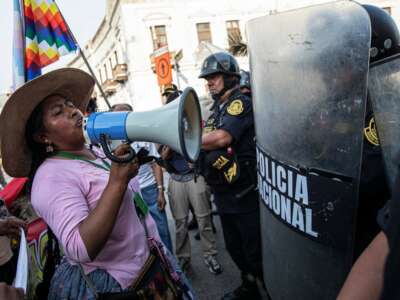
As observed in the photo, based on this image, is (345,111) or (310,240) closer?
(345,111)

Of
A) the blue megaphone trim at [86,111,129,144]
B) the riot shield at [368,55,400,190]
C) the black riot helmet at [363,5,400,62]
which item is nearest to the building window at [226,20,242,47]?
the blue megaphone trim at [86,111,129,144]

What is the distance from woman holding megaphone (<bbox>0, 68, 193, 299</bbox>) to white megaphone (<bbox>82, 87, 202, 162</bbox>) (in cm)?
6

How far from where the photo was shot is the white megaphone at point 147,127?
4.02 feet

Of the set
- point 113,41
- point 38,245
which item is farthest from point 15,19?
point 113,41

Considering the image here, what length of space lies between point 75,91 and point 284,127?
46.0 inches

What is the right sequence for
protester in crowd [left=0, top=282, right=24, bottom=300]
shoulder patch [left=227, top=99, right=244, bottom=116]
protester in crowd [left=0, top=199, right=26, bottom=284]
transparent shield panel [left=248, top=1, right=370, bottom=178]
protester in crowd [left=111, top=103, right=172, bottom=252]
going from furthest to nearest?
protester in crowd [left=111, top=103, right=172, bottom=252] → shoulder patch [left=227, top=99, right=244, bottom=116] → protester in crowd [left=0, top=199, right=26, bottom=284] → protester in crowd [left=0, top=282, right=24, bottom=300] → transparent shield panel [left=248, top=1, right=370, bottom=178]

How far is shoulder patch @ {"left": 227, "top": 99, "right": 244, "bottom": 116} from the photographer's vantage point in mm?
2311

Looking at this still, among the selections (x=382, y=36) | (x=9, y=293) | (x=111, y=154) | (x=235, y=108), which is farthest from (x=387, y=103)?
(x=235, y=108)

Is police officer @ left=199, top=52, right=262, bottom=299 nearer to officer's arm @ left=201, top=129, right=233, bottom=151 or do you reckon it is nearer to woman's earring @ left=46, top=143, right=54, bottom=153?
officer's arm @ left=201, top=129, right=233, bottom=151

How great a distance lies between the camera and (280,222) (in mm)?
1017

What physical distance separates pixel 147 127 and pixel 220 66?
1653 millimetres

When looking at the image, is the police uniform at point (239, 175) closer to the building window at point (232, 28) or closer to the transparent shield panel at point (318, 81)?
the transparent shield panel at point (318, 81)

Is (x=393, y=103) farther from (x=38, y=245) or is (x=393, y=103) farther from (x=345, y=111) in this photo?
(x=38, y=245)

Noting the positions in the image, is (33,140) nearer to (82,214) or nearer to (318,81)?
(82,214)
